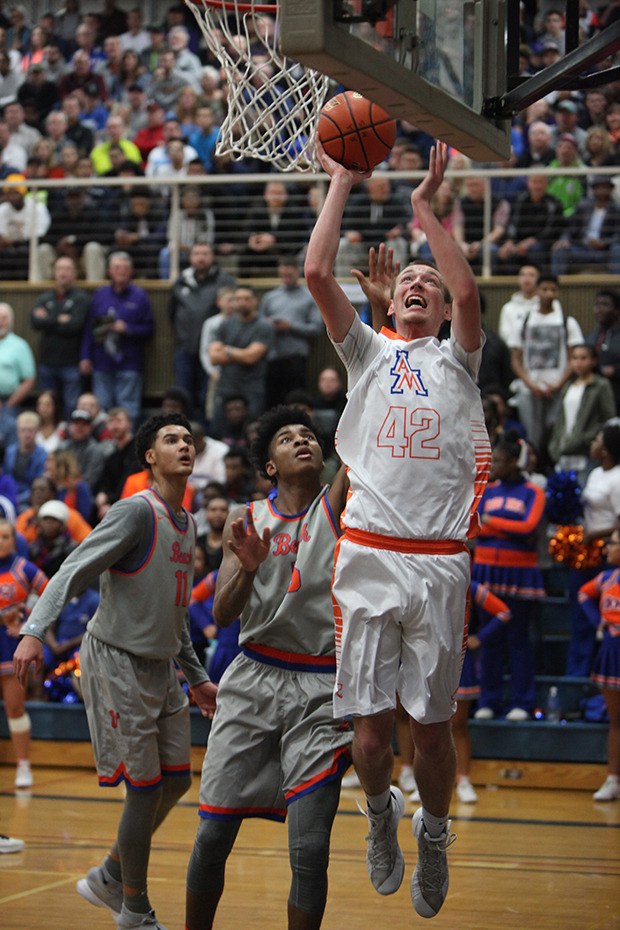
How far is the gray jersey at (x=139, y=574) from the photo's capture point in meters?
5.89

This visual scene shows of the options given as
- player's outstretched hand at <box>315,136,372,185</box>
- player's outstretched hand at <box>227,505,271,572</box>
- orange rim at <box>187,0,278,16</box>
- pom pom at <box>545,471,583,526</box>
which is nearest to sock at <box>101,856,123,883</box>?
player's outstretched hand at <box>227,505,271,572</box>

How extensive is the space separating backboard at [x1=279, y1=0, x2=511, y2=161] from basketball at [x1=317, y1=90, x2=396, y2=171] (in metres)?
0.40

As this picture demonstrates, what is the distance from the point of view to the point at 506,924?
6.28 meters

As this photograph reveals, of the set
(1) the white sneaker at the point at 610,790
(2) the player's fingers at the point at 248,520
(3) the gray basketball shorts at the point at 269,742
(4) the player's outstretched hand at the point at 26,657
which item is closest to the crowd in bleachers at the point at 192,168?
(1) the white sneaker at the point at 610,790

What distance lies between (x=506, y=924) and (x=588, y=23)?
36.9ft

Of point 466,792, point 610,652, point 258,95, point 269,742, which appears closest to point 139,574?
point 269,742

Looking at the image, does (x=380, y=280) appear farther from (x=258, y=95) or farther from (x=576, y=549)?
(x=576, y=549)

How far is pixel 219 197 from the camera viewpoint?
15.6m

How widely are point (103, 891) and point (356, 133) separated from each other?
3.43 meters

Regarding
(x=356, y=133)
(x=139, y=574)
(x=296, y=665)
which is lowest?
(x=296, y=665)

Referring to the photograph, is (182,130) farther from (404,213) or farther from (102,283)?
(404,213)

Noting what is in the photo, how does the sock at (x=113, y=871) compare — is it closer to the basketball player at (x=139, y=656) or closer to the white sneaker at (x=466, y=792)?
the basketball player at (x=139, y=656)

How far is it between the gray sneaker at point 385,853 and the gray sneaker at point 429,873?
3.8 inches

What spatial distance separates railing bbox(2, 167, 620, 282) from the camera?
47.6 ft
